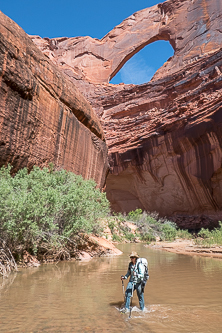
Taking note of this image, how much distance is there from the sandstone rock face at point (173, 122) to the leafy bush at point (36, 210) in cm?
1636

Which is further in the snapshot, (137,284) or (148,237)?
(148,237)

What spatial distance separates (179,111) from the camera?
87.0 feet

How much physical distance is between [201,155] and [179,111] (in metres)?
5.05

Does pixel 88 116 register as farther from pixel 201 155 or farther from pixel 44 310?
pixel 201 155

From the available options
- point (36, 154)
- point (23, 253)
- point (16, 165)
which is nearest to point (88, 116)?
point (36, 154)

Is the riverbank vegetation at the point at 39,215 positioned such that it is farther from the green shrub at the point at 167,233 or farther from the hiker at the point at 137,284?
the green shrub at the point at 167,233

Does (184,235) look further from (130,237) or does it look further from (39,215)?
(39,215)

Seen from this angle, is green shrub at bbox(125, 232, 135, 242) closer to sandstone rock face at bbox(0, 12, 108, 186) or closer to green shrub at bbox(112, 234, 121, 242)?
green shrub at bbox(112, 234, 121, 242)

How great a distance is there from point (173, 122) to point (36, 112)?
18097 mm

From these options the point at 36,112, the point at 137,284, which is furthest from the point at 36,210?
the point at 36,112

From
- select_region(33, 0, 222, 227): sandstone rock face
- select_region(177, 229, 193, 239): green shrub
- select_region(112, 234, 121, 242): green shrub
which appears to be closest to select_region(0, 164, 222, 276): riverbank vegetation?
select_region(112, 234, 121, 242): green shrub

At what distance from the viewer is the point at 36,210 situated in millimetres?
7309

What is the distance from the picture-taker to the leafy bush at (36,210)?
7.11 meters

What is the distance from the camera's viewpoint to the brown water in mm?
3352
